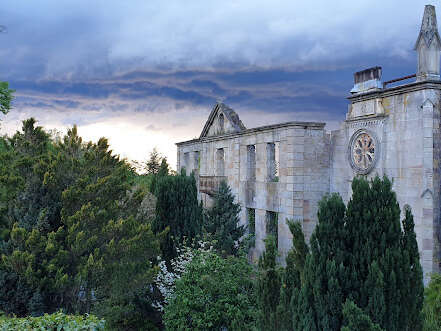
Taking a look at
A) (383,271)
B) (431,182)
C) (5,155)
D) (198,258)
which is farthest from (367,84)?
(5,155)

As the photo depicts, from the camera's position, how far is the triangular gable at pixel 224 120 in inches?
1158

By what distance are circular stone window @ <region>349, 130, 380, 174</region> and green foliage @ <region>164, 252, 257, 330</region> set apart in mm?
7574

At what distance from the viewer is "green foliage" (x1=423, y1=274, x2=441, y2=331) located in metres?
13.9

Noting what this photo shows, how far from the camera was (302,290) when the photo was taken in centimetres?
1013

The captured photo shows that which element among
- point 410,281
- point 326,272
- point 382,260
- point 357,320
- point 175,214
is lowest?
point 357,320

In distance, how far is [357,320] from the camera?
356 inches

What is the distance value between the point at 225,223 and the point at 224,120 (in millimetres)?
7668

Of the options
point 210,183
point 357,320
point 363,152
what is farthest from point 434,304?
point 210,183

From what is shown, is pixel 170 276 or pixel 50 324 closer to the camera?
pixel 50 324

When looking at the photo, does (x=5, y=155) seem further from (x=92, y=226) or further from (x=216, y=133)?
(x=216, y=133)

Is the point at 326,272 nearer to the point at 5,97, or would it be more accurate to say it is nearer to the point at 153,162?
the point at 5,97

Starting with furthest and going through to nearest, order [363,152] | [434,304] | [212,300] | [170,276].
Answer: [363,152]
[170,276]
[212,300]
[434,304]

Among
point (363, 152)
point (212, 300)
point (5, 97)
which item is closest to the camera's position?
point (212, 300)

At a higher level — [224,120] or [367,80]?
[367,80]
